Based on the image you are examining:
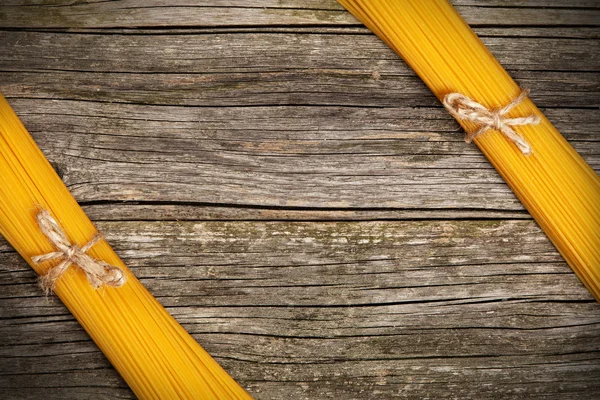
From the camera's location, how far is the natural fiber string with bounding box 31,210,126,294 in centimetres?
167

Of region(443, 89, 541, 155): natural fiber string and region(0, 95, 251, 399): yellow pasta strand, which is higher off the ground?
region(443, 89, 541, 155): natural fiber string

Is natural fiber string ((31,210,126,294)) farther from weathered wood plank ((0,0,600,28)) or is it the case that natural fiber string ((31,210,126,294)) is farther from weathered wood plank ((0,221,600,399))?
weathered wood plank ((0,0,600,28))

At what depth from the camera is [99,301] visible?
5.68ft

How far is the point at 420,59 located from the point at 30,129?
1520mm

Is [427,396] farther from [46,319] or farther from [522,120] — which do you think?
[46,319]

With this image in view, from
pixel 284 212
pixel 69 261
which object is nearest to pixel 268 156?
pixel 284 212

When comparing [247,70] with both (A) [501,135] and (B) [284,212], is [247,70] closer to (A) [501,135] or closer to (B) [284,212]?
(B) [284,212]

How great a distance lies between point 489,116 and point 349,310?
897mm

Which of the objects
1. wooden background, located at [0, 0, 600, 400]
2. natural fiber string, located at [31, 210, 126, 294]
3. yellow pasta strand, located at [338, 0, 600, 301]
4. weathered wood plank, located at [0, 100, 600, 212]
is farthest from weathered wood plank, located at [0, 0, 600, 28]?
natural fiber string, located at [31, 210, 126, 294]

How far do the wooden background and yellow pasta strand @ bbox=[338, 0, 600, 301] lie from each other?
0.12 meters

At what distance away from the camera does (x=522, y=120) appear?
1.76m

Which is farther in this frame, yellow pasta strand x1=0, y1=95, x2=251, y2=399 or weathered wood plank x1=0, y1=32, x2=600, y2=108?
weathered wood plank x1=0, y1=32, x2=600, y2=108

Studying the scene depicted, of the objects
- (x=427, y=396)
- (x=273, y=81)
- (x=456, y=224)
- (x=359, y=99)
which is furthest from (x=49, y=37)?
(x=427, y=396)

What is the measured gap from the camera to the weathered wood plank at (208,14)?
6.25ft
